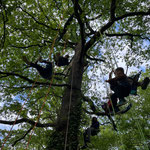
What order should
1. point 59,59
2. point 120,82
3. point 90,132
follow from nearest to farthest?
1. point 120,82
2. point 90,132
3. point 59,59

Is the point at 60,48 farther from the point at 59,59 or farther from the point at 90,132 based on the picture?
the point at 90,132

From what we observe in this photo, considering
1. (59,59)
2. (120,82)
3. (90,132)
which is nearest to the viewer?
(120,82)

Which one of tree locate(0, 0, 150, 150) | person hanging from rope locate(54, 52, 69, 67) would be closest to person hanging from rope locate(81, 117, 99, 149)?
tree locate(0, 0, 150, 150)

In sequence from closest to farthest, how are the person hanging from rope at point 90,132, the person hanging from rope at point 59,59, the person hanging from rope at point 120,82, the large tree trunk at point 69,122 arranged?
the large tree trunk at point 69,122 → the person hanging from rope at point 120,82 → the person hanging from rope at point 90,132 → the person hanging from rope at point 59,59

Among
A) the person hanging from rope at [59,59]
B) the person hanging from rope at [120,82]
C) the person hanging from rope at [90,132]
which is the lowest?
the person hanging from rope at [90,132]

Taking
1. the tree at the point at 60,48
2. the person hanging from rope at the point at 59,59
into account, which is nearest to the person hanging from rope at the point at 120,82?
the tree at the point at 60,48

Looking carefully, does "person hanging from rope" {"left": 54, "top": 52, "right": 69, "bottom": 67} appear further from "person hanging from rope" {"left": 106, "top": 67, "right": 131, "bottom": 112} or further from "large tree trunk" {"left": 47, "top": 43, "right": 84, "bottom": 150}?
"person hanging from rope" {"left": 106, "top": 67, "right": 131, "bottom": 112}

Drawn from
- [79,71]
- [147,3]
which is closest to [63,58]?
[79,71]

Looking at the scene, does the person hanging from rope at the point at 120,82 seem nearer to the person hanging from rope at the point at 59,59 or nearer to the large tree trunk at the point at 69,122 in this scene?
the large tree trunk at the point at 69,122

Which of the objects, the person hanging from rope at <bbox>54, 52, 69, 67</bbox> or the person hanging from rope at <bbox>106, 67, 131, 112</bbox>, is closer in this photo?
the person hanging from rope at <bbox>106, 67, 131, 112</bbox>

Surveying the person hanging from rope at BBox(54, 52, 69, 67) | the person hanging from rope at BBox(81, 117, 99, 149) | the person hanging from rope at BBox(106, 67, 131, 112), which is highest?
the person hanging from rope at BBox(54, 52, 69, 67)

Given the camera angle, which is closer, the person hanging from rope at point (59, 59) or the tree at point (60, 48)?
the tree at point (60, 48)

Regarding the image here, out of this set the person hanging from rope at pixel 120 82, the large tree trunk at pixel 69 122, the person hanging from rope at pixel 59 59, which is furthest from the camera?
the person hanging from rope at pixel 59 59

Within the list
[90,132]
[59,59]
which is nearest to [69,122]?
[90,132]
